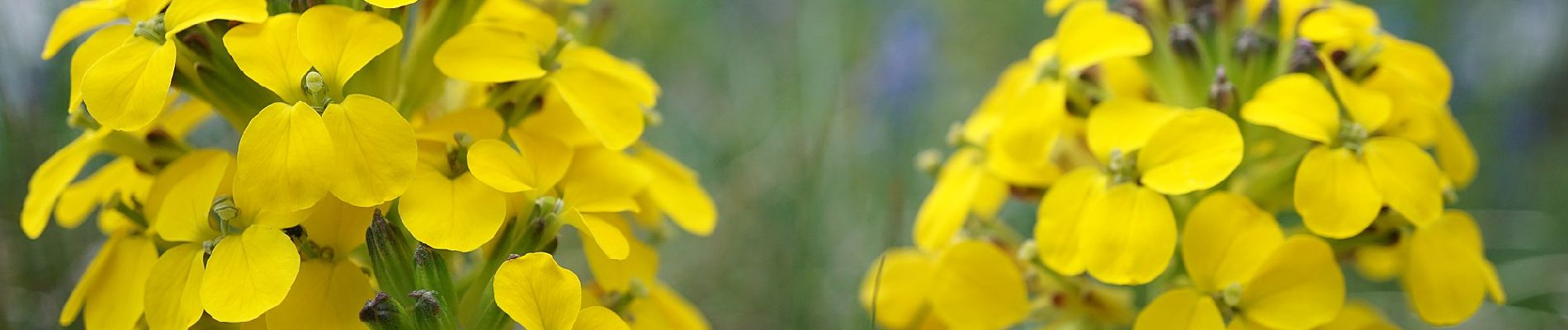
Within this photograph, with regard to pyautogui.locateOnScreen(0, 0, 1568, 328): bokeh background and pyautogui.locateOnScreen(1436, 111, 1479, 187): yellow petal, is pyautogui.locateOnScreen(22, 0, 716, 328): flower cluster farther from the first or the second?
pyautogui.locateOnScreen(1436, 111, 1479, 187): yellow petal

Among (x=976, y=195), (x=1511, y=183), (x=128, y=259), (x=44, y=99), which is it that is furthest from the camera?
(x=1511, y=183)

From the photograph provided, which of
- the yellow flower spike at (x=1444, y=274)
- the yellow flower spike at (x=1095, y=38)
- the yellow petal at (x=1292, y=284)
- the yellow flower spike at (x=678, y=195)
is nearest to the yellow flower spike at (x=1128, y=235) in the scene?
the yellow petal at (x=1292, y=284)

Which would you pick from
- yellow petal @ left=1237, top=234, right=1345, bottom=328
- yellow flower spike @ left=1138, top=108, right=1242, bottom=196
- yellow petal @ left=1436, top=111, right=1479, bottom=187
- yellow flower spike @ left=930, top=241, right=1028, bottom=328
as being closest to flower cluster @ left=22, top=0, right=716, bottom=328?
yellow flower spike @ left=930, top=241, right=1028, bottom=328

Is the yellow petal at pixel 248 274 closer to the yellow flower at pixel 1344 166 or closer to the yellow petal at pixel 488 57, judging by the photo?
the yellow petal at pixel 488 57

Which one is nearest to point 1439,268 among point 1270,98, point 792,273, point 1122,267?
point 1270,98

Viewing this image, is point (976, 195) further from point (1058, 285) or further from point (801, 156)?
point (801, 156)

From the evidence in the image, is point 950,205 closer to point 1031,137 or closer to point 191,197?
point 1031,137
